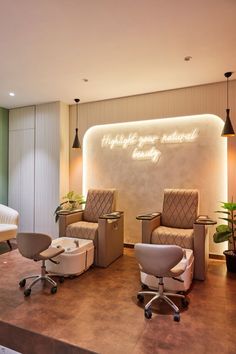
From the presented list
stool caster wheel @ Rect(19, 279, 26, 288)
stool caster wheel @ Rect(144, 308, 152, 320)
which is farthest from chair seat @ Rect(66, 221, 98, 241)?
stool caster wheel @ Rect(144, 308, 152, 320)

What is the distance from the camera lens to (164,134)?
4.61m

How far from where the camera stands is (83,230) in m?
3.88

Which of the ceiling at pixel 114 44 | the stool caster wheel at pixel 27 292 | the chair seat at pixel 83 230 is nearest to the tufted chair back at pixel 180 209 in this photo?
the chair seat at pixel 83 230

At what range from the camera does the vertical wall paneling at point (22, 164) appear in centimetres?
556

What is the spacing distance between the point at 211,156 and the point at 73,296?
310 centimetres

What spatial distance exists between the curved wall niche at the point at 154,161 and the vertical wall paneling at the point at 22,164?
Answer: 52.1 inches

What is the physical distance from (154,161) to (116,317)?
2.92 m

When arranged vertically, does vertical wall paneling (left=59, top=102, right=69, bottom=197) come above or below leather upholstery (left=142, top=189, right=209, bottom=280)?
above

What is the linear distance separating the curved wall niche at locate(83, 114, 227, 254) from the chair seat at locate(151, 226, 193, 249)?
1.01 meters

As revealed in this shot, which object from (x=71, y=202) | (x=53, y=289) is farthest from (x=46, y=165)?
(x=53, y=289)

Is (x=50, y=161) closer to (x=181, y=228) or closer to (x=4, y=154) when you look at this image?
(x=4, y=154)

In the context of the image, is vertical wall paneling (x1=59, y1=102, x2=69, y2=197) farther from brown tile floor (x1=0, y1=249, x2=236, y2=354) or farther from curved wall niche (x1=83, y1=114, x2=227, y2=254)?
brown tile floor (x1=0, y1=249, x2=236, y2=354)

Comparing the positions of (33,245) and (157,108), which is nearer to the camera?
(33,245)

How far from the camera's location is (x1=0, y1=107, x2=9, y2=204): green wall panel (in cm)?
573
